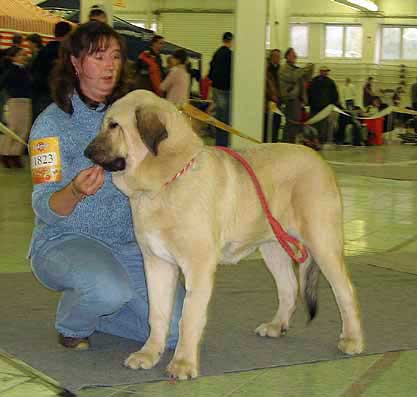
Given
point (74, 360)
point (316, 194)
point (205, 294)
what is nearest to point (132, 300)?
point (74, 360)

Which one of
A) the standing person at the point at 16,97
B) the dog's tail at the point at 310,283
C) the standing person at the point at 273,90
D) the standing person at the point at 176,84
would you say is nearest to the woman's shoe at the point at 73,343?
the dog's tail at the point at 310,283

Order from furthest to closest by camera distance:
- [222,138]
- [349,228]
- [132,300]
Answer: [222,138], [349,228], [132,300]

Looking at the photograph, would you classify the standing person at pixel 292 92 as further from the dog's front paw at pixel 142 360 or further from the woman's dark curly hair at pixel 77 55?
the dog's front paw at pixel 142 360

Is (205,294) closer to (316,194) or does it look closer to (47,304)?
(316,194)

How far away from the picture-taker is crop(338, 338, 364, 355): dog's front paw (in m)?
4.11

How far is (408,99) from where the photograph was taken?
2847 cm

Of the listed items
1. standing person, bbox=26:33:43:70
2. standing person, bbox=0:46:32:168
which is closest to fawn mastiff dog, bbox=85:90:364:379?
standing person, bbox=0:46:32:168

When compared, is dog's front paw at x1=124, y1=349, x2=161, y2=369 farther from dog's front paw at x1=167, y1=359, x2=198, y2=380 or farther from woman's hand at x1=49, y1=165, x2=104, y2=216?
woman's hand at x1=49, y1=165, x2=104, y2=216

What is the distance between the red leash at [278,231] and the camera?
3.92 metres

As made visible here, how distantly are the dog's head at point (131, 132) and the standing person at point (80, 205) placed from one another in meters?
0.44

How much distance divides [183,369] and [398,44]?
92.1 ft

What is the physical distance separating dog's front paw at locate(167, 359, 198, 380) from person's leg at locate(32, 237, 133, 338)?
19.2 inches

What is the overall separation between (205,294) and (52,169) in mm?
947

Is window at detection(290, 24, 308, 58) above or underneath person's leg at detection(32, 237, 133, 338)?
above
